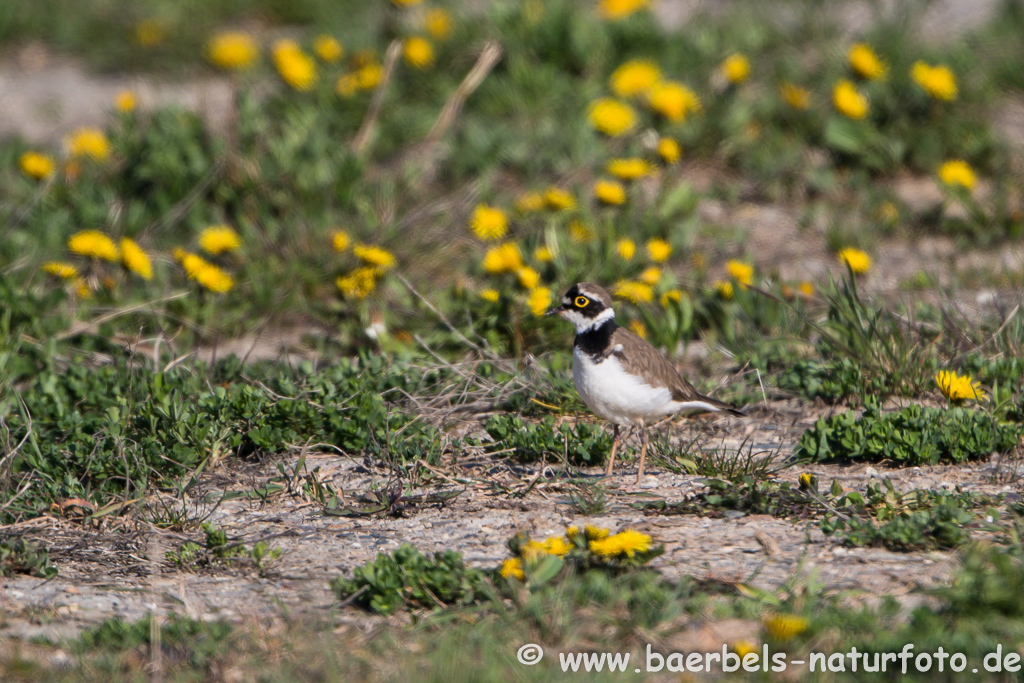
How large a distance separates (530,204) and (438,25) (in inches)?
113

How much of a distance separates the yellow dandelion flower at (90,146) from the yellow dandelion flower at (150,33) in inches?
100

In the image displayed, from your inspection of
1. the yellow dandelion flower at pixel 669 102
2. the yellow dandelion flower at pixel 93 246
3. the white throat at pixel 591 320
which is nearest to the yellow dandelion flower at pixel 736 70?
the yellow dandelion flower at pixel 669 102

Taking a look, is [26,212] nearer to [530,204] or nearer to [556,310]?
[530,204]

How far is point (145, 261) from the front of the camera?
244 inches

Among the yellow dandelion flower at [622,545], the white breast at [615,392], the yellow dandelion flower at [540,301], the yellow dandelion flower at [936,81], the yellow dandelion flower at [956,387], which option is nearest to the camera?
the yellow dandelion flower at [622,545]

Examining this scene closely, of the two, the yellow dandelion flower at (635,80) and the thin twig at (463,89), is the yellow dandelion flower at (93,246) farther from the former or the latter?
the yellow dandelion flower at (635,80)

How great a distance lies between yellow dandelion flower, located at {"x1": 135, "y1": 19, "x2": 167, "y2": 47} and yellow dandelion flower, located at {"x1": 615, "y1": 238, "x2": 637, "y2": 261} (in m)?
5.52

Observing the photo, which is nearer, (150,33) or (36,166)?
(36,166)

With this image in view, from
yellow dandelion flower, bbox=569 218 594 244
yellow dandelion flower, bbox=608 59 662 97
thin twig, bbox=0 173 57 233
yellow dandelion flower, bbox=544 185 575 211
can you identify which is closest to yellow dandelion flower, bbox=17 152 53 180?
thin twig, bbox=0 173 57 233

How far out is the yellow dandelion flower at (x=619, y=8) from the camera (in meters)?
8.92

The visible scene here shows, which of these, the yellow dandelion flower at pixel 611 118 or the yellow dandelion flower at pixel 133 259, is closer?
the yellow dandelion flower at pixel 133 259

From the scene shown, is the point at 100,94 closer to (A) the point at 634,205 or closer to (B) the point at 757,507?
(A) the point at 634,205

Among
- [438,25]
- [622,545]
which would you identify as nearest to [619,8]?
[438,25]

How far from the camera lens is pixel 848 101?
7.84 m
